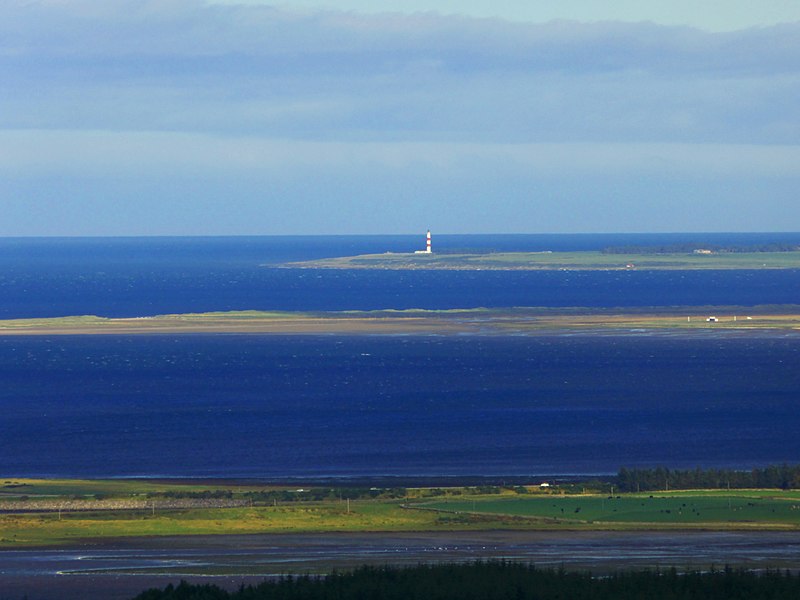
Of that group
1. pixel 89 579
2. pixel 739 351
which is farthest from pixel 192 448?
pixel 739 351

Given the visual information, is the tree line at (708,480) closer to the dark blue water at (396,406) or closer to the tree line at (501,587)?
the dark blue water at (396,406)

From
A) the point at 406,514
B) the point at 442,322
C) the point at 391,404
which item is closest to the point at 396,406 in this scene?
the point at 391,404

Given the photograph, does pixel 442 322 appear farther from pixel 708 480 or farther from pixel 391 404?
pixel 708 480

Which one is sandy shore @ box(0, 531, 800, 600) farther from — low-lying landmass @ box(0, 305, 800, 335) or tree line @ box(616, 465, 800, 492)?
low-lying landmass @ box(0, 305, 800, 335)

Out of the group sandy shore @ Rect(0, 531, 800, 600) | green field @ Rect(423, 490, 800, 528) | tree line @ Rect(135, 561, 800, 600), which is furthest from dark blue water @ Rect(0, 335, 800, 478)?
tree line @ Rect(135, 561, 800, 600)

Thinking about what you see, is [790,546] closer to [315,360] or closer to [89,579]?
[89,579]
